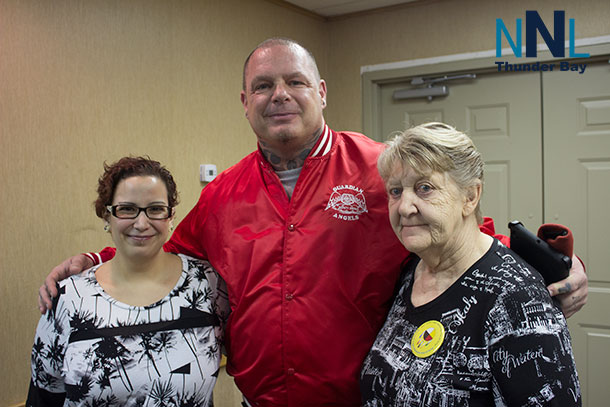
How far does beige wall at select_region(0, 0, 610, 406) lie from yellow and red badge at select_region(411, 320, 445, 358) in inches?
64.1

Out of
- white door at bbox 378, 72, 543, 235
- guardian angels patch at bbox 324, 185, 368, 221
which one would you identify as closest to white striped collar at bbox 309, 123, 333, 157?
guardian angels patch at bbox 324, 185, 368, 221

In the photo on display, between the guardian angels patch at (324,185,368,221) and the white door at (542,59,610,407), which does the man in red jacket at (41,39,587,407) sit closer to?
the guardian angels patch at (324,185,368,221)

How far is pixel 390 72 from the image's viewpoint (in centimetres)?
371

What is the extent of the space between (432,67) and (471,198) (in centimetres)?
243

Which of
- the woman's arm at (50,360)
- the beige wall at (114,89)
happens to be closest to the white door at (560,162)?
the beige wall at (114,89)

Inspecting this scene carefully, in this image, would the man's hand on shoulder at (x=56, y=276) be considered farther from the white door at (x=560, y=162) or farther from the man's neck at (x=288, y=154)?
the white door at (x=560, y=162)

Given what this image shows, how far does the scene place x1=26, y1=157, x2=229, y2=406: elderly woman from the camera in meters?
1.47

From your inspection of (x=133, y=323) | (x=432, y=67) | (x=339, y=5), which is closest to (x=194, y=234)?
(x=133, y=323)

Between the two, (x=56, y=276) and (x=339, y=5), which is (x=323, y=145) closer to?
(x=56, y=276)

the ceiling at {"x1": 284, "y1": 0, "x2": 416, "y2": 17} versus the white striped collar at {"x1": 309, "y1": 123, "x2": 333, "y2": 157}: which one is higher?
the ceiling at {"x1": 284, "y1": 0, "x2": 416, "y2": 17}

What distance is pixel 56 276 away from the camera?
1.63 metres

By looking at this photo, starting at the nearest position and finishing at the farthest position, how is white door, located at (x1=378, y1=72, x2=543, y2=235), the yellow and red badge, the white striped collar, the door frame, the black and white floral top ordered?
the yellow and red badge, the black and white floral top, the white striped collar, the door frame, white door, located at (x1=378, y1=72, x2=543, y2=235)

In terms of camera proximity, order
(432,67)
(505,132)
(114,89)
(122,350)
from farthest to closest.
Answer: (432,67)
(505,132)
(114,89)
(122,350)

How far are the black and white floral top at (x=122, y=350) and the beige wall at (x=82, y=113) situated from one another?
0.69 metres
